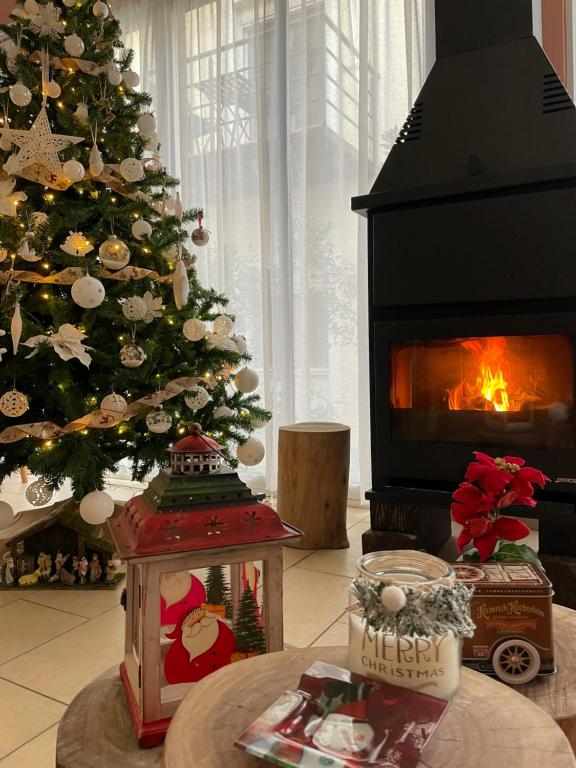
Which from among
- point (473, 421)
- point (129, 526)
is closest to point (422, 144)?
point (473, 421)

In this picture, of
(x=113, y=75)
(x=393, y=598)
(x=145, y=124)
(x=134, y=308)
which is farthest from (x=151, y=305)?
(x=393, y=598)

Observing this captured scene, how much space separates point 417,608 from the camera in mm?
616

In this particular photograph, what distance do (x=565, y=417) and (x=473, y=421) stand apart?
0.25m

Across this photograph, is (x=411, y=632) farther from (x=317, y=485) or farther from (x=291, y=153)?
(x=291, y=153)

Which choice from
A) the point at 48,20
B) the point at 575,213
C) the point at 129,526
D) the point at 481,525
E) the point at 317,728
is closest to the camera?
the point at 317,728

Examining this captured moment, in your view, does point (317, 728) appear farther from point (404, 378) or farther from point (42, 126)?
point (42, 126)

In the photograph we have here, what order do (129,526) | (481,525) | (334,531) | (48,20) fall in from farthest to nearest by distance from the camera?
(334,531), (48,20), (481,525), (129,526)

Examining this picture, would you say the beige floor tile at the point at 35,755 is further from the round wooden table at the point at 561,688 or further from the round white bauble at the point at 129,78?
the round white bauble at the point at 129,78

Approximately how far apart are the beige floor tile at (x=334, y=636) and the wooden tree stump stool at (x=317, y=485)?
2.16 ft

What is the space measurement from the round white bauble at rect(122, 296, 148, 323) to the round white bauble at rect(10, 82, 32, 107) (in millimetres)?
732

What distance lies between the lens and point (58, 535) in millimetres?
2082

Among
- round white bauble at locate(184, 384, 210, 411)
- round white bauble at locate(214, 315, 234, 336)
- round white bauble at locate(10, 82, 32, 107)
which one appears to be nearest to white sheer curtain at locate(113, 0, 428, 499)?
round white bauble at locate(214, 315, 234, 336)

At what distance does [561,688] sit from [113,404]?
4.41 ft

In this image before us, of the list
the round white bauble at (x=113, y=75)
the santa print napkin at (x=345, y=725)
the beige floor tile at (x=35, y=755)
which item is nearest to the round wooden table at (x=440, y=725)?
the santa print napkin at (x=345, y=725)
